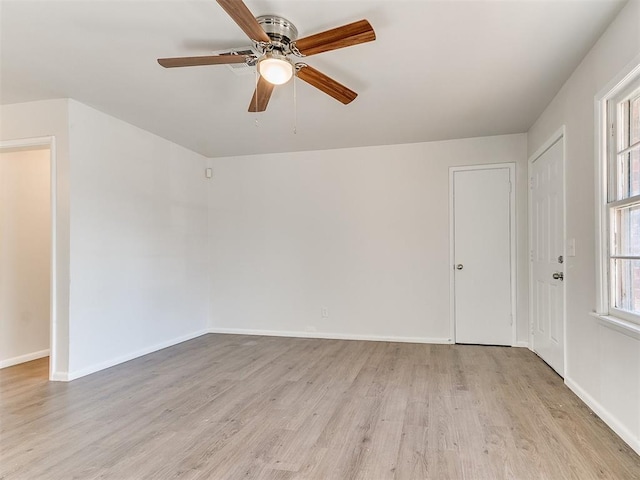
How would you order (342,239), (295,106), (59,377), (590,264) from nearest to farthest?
(590,264)
(59,377)
(295,106)
(342,239)

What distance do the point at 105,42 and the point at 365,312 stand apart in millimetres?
3742

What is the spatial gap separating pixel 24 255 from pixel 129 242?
1.26 m

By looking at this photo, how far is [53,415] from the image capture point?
2.60 meters

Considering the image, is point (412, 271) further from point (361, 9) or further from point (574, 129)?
point (361, 9)

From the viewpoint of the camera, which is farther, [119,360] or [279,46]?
[119,360]

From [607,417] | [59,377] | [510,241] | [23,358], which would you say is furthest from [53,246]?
[510,241]

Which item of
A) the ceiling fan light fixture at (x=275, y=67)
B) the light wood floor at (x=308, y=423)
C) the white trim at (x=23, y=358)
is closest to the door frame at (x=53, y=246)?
the light wood floor at (x=308, y=423)

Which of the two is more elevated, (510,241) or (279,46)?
(279,46)

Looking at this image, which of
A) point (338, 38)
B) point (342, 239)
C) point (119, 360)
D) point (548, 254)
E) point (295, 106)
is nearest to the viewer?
point (338, 38)

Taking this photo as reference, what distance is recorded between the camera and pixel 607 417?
2.32m

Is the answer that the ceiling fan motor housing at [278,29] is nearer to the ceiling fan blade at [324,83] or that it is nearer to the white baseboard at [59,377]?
the ceiling fan blade at [324,83]

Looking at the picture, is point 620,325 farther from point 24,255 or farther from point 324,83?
point 24,255

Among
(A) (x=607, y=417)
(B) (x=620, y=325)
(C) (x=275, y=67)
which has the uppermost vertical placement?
(C) (x=275, y=67)

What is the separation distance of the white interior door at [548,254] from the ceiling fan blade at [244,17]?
2.62m
